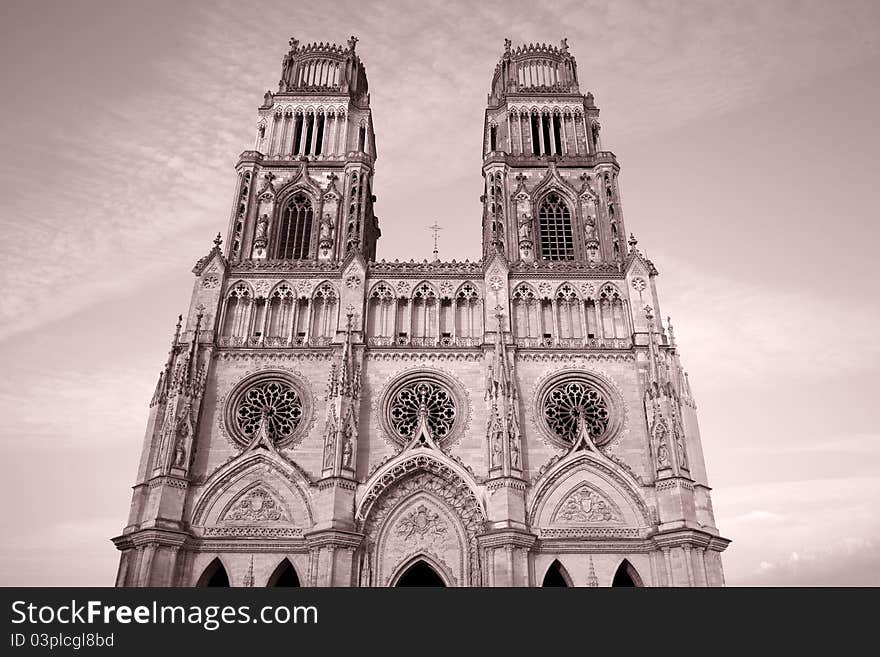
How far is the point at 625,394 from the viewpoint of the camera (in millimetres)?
32625

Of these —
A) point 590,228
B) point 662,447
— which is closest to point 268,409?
point 662,447

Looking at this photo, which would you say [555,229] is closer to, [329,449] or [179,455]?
[329,449]

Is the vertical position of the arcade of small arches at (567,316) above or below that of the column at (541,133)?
below

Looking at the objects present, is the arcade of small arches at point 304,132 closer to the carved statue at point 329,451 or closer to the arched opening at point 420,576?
the carved statue at point 329,451

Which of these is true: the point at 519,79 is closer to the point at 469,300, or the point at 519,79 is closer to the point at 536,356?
the point at 469,300

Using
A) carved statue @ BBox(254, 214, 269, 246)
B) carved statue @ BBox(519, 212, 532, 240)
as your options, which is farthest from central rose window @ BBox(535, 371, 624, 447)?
carved statue @ BBox(254, 214, 269, 246)

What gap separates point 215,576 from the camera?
29609mm

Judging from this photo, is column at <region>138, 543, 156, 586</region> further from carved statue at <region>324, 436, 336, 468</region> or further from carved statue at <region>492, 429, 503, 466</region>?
carved statue at <region>492, 429, 503, 466</region>

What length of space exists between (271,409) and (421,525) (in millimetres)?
8860

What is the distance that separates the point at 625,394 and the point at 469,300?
8.95 m

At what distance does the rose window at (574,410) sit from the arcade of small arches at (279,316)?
11179 millimetres

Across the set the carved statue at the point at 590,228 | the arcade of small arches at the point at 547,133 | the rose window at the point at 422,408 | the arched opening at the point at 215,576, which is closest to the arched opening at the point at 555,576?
the rose window at the point at 422,408

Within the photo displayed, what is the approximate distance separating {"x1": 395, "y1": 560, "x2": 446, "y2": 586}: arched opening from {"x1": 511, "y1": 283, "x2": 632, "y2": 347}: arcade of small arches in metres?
11.3

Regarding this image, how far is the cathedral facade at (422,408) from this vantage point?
2877 cm
